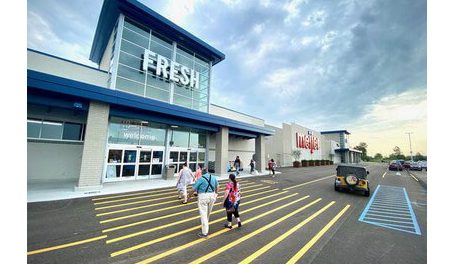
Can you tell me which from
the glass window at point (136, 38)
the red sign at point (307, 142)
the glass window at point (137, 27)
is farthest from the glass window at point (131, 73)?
the red sign at point (307, 142)

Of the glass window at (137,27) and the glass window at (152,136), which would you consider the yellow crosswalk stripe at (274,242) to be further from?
the glass window at (137,27)

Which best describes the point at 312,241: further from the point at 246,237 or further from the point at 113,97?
the point at 113,97

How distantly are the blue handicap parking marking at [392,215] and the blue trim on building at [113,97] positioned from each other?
11.6m

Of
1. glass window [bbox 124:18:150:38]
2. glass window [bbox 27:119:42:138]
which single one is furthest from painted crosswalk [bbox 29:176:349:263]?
glass window [bbox 124:18:150:38]

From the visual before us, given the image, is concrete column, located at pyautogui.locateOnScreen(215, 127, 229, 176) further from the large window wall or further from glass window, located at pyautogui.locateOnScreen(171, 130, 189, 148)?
the large window wall

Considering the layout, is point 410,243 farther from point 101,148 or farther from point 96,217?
point 101,148

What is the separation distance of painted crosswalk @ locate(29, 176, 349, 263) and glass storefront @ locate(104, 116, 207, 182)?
411 cm

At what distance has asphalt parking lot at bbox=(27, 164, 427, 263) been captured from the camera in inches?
156

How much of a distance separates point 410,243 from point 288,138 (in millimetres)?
31365

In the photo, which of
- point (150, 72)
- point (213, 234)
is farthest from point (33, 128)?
point (213, 234)

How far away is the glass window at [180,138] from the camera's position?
15.6 meters

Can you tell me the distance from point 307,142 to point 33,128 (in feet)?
144

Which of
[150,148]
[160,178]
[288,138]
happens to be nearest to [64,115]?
[150,148]
